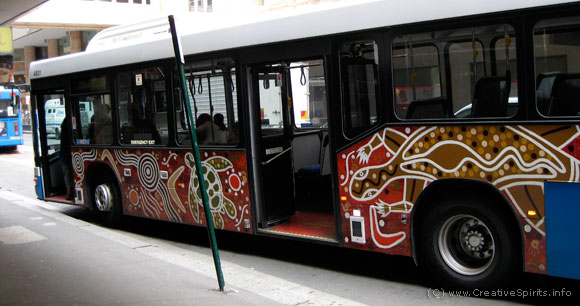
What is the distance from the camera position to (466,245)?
570 centimetres

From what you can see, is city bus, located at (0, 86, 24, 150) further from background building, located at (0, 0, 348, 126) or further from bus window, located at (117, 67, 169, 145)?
bus window, located at (117, 67, 169, 145)

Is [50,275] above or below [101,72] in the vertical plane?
below

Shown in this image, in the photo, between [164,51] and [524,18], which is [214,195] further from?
[524,18]

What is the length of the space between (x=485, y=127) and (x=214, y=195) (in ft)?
12.2

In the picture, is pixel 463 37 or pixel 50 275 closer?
pixel 463 37

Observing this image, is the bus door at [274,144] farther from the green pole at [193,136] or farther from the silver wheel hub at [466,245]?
the silver wheel hub at [466,245]

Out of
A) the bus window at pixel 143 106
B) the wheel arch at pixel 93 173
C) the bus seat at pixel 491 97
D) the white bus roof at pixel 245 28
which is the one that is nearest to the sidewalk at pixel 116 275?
the wheel arch at pixel 93 173

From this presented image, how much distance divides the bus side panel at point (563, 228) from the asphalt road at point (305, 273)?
0.59m

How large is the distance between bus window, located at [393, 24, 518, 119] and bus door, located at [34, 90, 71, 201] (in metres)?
7.50

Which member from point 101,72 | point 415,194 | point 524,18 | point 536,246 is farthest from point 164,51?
point 536,246

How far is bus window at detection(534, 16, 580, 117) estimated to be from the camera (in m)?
4.86

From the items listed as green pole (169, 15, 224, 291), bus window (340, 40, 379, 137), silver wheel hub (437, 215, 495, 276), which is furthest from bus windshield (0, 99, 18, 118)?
silver wheel hub (437, 215, 495, 276)

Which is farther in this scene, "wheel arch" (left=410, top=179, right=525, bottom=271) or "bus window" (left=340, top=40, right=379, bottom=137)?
"bus window" (left=340, top=40, right=379, bottom=137)

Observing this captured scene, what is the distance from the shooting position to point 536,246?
5.11 m
